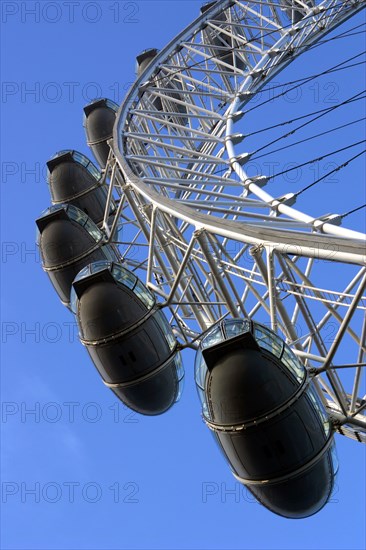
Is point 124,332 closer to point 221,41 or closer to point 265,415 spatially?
point 265,415

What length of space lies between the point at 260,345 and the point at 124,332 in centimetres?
377

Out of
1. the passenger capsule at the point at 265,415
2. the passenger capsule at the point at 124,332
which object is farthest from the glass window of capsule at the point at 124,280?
the passenger capsule at the point at 265,415

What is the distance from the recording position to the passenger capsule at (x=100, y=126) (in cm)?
2844

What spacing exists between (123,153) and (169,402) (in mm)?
5568

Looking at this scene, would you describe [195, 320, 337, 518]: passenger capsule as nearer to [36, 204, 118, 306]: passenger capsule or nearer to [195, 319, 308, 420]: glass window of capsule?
[195, 319, 308, 420]: glass window of capsule

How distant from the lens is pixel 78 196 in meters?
25.2

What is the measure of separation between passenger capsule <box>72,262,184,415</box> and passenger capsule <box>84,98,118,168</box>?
11.5m

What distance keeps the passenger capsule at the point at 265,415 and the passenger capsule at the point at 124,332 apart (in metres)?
3.12

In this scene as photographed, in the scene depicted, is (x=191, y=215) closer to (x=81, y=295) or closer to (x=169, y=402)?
(x=81, y=295)

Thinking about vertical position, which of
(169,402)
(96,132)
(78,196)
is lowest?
(169,402)

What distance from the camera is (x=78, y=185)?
2534 cm

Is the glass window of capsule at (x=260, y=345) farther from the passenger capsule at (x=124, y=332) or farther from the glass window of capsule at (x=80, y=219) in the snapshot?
the glass window of capsule at (x=80, y=219)

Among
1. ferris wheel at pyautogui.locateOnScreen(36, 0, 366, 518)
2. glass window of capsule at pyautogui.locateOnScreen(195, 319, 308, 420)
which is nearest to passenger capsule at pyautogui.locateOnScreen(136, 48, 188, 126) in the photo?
ferris wheel at pyautogui.locateOnScreen(36, 0, 366, 518)

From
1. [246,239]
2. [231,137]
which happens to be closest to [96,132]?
[231,137]
